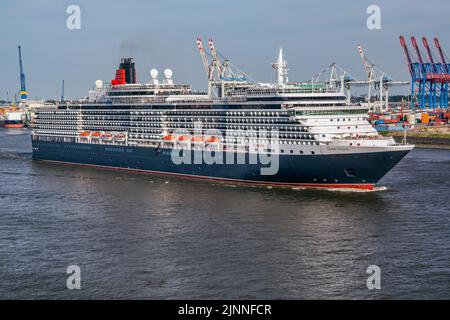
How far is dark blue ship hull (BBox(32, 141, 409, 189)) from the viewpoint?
49.9 meters

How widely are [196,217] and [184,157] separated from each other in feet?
62.9

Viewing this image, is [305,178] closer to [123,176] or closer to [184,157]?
[184,157]

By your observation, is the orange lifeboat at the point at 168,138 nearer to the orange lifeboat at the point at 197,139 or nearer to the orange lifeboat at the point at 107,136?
the orange lifeboat at the point at 197,139

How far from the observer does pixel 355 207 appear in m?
45.6

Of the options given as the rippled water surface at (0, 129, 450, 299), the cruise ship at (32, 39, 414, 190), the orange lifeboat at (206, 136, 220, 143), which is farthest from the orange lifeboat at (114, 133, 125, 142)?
the orange lifeboat at (206, 136, 220, 143)

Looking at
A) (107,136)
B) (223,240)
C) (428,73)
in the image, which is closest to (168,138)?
(107,136)

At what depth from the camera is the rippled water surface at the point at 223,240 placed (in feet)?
96.2

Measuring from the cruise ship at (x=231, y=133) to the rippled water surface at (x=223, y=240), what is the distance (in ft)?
7.39

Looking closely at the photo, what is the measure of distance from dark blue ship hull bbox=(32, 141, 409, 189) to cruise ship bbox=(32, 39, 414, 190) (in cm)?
9

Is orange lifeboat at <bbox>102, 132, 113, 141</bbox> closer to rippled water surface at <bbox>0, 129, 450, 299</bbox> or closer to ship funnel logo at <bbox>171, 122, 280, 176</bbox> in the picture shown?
ship funnel logo at <bbox>171, 122, 280, 176</bbox>

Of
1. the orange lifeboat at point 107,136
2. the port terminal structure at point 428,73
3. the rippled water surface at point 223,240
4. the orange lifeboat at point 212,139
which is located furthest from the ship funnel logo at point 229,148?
the port terminal structure at point 428,73

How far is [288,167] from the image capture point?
52.8 m

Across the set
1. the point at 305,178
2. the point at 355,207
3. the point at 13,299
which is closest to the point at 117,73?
the point at 305,178
